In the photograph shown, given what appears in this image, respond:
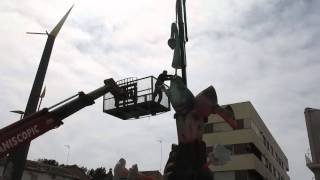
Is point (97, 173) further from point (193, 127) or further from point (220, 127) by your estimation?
point (193, 127)

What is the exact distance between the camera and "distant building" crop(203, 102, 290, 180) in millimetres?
50438

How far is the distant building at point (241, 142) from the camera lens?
50.4m

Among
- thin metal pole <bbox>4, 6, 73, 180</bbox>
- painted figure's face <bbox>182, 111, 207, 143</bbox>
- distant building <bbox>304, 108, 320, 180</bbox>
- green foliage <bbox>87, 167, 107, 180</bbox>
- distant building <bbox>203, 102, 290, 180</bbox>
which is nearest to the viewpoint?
painted figure's face <bbox>182, 111, 207, 143</bbox>

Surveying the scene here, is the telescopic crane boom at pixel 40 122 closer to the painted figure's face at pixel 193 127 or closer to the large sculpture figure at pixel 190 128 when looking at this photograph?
the large sculpture figure at pixel 190 128

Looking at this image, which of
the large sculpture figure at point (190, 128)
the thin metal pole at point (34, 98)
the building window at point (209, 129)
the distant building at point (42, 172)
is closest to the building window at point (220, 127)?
the building window at point (209, 129)

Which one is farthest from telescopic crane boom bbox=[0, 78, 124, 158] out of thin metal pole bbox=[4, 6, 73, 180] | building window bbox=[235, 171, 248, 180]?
building window bbox=[235, 171, 248, 180]

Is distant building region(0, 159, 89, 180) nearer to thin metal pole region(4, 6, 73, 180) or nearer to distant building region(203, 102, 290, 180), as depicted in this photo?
distant building region(203, 102, 290, 180)

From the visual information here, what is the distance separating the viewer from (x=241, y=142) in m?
51.4

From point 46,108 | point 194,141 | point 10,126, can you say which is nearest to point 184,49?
point 194,141

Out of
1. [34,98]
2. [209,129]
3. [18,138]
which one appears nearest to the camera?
[18,138]

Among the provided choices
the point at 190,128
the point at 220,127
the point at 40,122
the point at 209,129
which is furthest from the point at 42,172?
the point at 190,128

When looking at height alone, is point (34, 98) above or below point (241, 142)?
below

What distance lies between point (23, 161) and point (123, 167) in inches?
237

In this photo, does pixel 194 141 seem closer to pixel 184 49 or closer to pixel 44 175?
pixel 184 49
